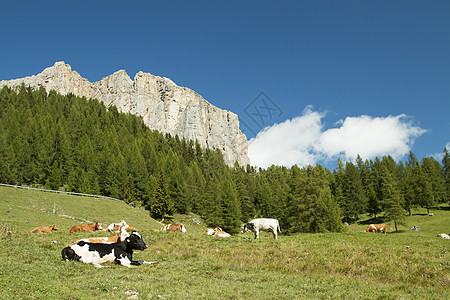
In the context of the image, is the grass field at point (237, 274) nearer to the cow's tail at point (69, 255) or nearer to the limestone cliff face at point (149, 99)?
the cow's tail at point (69, 255)

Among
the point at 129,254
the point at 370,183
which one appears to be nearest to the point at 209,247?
the point at 129,254

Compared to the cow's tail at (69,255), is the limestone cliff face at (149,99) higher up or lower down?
higher up

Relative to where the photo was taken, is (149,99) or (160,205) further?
(149,99)

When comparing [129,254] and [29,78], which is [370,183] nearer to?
[129,254]

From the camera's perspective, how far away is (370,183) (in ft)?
260

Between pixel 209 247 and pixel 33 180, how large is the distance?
228 ft

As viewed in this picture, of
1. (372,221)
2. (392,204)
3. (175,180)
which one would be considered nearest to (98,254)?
(392,204)

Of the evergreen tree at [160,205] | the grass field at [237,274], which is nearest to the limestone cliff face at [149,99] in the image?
the evergreen tree at [160,205]

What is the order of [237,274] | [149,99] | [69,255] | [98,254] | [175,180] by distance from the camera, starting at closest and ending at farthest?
1. [237,274]
2. [69,255]
3. [98,254]
4. [175,180]
5. [149,99]

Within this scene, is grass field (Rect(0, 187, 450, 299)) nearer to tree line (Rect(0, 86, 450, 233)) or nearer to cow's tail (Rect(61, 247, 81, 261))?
cow's tail (Rect(61, 247, 81, 261))

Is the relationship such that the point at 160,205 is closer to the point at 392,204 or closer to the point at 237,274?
the point at 392,204

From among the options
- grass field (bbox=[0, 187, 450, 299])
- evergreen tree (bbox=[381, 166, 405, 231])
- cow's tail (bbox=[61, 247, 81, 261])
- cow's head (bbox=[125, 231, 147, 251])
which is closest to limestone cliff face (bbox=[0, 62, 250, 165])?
evergreen tree (bbox=[381, 166, 405, 231])

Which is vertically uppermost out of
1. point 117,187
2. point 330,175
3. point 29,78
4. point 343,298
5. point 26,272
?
point 29,78

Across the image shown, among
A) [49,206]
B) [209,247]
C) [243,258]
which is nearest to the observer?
[243,258]
